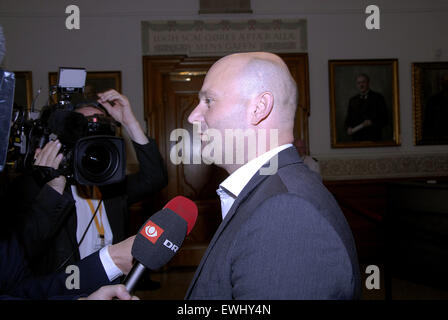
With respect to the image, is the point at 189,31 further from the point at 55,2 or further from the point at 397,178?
the point at 397,178

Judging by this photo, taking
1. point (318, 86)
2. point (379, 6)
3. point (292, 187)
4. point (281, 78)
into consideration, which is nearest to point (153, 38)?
point (318, 86)

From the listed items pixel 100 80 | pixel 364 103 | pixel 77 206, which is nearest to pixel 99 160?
pixel 77 206

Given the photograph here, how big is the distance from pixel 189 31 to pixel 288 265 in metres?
4.58

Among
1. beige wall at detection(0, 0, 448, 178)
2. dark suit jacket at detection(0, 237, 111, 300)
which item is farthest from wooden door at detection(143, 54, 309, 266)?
dark suit jacket at detection(0, 237, 111, 300)

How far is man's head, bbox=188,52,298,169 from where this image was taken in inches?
44.1

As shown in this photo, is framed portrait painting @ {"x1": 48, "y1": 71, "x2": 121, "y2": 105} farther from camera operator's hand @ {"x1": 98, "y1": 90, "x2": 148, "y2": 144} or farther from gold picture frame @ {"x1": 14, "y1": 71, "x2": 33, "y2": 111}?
camera operator's hand @ {"x1": 98, "y1": 90, "x2": 148, "y2": 144}

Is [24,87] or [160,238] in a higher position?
[24,87]

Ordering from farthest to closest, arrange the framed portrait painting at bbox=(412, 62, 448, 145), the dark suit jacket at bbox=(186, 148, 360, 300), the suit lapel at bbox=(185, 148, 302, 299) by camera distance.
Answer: the framed portrait painting at bbox=(412, 62, 448, 145) → the suit lapel at bbox=(185, 148, 302, 299) → the dark suit jacket at bbox=(186, 148, 360, 300)

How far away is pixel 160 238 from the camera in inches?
41.8

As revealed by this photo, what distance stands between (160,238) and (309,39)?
4.62 meters

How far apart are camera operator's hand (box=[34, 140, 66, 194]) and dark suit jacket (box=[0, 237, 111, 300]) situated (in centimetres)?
28

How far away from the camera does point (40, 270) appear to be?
1747 millimetres

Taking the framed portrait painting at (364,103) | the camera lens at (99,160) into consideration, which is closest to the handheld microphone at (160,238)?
the camera lens at (99,160)

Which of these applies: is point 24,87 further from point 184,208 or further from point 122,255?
point 184,208
